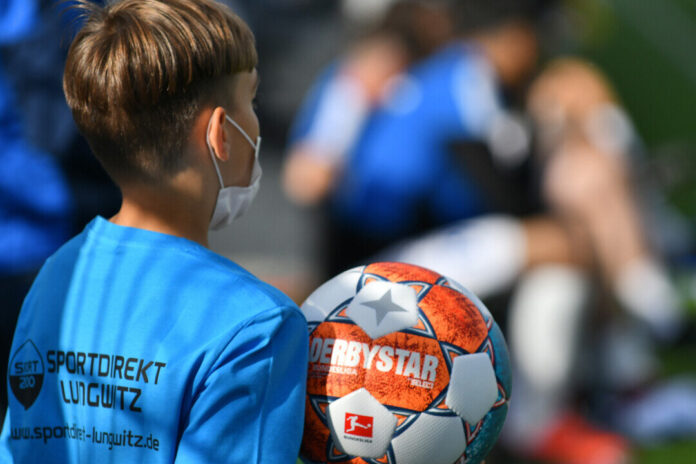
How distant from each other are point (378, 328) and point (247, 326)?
0.37m

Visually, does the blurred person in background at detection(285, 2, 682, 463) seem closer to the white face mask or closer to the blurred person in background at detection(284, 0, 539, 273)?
the blurred person in background at detection(284, 0, 539, 273)

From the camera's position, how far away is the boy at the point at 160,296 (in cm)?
164

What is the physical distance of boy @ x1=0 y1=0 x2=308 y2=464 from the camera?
1.64 m

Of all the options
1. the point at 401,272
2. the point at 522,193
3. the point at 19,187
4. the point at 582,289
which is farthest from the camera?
the point at 522,193

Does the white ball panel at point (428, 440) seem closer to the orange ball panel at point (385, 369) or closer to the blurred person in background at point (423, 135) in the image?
the orange ball panel at point (385, 369)

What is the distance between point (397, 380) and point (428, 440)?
142 millimetres

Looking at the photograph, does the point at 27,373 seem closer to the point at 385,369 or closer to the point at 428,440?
the point at 385,369

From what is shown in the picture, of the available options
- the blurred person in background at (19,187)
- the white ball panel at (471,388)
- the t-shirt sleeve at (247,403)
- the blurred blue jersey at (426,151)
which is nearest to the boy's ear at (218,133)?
the t-shirt sleeve at (247,403)

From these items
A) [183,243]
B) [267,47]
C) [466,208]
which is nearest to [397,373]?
[183,243]

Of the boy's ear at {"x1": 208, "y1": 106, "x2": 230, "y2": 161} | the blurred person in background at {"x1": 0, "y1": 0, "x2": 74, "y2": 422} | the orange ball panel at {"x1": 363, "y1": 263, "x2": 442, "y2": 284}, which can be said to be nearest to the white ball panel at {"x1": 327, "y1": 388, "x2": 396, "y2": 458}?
the orange ball panel at {"x1": 363, "y1": 263, "x2": 442, "y2": 284}

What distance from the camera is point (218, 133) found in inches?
70.7

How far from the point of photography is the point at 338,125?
6.07m

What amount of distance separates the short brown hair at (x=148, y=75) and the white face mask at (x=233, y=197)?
0.09 meters

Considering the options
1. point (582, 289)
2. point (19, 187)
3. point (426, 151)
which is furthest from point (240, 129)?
point (582, 289)
